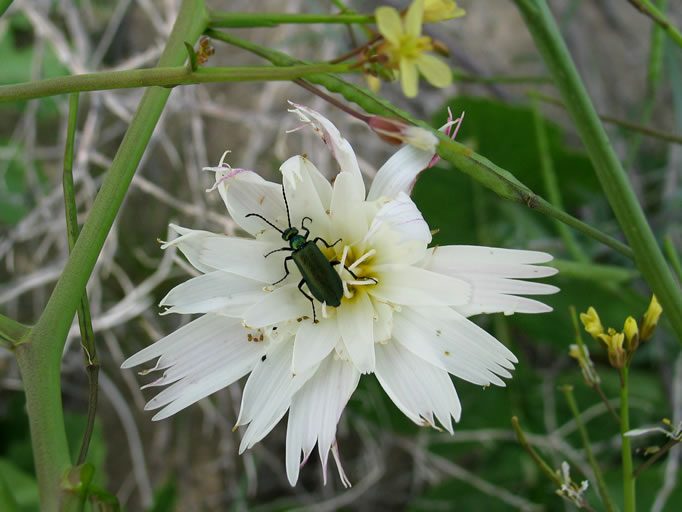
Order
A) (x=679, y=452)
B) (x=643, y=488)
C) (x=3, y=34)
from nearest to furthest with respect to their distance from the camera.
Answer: (x=643, y=488)
(x=679, y=452)
(x=3, y=34)

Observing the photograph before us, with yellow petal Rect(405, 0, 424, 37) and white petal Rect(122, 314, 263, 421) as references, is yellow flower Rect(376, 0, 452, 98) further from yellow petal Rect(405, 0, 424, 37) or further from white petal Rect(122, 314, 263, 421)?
white petal Rect(122, 314, 263, 421)

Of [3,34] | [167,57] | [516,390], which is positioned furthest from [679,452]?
[3,34]

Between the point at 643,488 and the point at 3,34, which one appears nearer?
the point at 643,488

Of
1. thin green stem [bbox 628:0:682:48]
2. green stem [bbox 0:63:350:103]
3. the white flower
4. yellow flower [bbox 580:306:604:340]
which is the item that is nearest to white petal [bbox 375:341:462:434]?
the white flower

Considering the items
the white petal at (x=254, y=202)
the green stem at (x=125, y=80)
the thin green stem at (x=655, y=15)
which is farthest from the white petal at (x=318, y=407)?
the thin green stem at (x=655, y=15)

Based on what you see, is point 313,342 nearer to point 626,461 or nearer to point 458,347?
point 458,347

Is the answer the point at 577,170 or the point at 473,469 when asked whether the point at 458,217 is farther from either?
the point at 473,469
